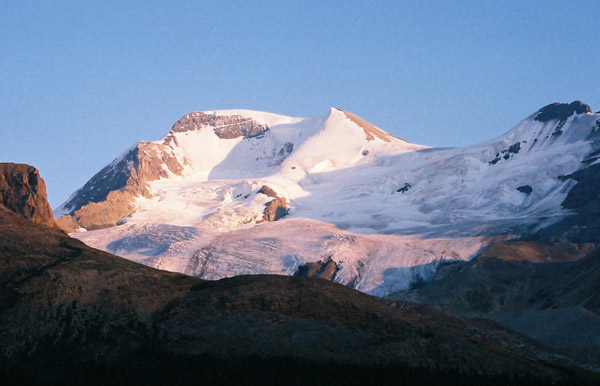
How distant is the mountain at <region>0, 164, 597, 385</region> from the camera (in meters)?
78.1

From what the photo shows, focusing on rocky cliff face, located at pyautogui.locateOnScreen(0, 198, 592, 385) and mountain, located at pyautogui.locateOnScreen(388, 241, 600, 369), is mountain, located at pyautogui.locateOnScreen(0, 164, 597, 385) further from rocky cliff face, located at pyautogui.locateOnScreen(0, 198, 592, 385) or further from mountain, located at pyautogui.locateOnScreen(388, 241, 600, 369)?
mountain, located at pyautogui.locateOnScreen(388, 241, 600, 369)

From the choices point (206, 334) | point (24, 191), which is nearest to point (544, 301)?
point (24, 191)

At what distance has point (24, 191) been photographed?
607 feet

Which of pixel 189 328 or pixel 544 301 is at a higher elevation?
pixel 544 301

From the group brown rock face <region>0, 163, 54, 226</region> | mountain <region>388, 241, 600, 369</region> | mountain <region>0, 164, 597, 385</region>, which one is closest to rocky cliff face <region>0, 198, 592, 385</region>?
mountain <region>0, 164, 597, 385</region>

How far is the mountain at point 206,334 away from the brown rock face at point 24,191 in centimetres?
7996

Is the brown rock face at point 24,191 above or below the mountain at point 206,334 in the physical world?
above

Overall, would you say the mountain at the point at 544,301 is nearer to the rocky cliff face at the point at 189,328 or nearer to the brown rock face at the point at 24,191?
the rocky cliff face at the point at 189,328

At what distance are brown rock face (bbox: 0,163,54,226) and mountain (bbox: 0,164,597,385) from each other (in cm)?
7996

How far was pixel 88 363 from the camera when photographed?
80375 mm

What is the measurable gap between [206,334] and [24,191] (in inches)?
4312

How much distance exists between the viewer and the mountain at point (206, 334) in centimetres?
7812

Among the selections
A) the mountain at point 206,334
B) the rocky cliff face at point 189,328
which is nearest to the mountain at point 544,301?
the mountain at point 206,334

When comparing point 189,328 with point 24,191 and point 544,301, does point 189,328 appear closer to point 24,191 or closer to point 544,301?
point 24,191
